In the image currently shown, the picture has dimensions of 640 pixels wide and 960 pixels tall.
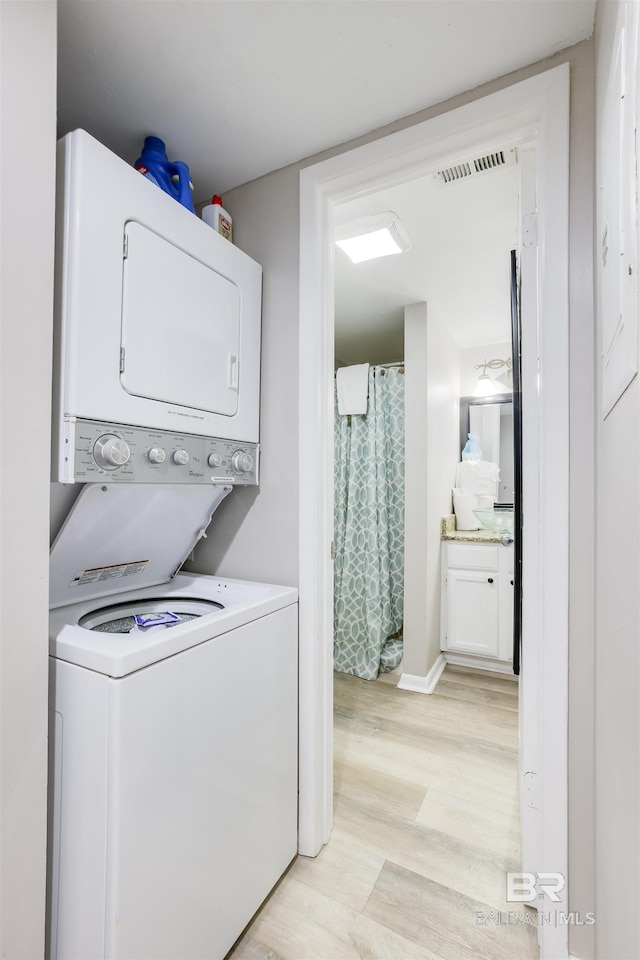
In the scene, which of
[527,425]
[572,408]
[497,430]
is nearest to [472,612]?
[497,430]

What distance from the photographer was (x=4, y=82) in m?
0.86

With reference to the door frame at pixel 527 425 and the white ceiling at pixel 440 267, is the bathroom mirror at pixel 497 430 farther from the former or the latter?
the door frame at pixel 527 425

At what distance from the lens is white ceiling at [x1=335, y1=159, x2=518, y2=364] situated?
186 cm

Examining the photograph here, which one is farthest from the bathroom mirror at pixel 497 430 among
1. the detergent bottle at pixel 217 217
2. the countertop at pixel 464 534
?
the detergent bottle at pixel 217 217

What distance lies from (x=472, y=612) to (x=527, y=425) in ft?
7.02

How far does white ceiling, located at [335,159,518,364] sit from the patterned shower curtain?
1.70 ft

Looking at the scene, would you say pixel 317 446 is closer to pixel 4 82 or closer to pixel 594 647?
pixel 594 647

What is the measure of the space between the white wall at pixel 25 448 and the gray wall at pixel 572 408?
0.82 m

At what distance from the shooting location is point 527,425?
133 cm

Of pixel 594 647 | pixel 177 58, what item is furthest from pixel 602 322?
pixel 177 58

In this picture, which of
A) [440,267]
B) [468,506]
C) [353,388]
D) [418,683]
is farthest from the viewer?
[468,506]

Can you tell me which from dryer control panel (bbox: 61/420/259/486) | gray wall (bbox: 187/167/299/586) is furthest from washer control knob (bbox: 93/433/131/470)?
gray wall (bbox: 187/167/299/586)

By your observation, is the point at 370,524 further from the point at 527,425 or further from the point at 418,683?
the point at 527,425

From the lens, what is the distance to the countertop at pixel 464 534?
3.09m
